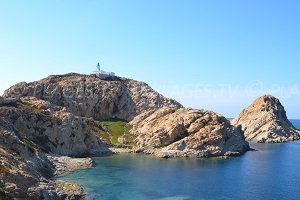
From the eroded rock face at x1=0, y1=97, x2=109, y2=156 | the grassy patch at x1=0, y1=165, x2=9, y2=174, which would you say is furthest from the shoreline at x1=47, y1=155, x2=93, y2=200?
the eroded rock face at x1=0, y1=97, x2=109, y2=156

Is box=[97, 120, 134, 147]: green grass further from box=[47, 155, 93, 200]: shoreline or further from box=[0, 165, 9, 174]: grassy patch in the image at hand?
box=[0, 165, 9, 174]: grassy patch

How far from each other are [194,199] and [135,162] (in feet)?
174

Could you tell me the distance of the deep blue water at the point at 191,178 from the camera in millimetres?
88938

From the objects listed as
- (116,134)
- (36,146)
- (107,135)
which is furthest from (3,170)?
(116,134)

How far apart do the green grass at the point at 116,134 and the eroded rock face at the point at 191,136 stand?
167 inches

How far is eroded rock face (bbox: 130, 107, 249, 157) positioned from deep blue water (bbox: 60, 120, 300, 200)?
8517 mm

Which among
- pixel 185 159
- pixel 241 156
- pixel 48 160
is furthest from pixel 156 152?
pixel 48 160

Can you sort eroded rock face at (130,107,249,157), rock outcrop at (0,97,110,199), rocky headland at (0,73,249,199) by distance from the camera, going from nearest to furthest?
rock outcrop at (0,97,110,199) < rocky headland at (0,73,249,199) < eroded rock face at (130,107,249,157)

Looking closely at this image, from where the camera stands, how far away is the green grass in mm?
170337

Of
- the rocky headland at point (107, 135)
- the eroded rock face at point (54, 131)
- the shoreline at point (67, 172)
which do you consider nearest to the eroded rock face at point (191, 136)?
the rocky headland at point (107, 135)

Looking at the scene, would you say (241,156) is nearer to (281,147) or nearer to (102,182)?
(281,147)

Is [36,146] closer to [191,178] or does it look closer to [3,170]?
[3,170]

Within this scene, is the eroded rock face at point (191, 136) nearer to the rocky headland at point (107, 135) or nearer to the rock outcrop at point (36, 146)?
the rocky headland at point (107, 135)

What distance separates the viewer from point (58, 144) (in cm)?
14288
